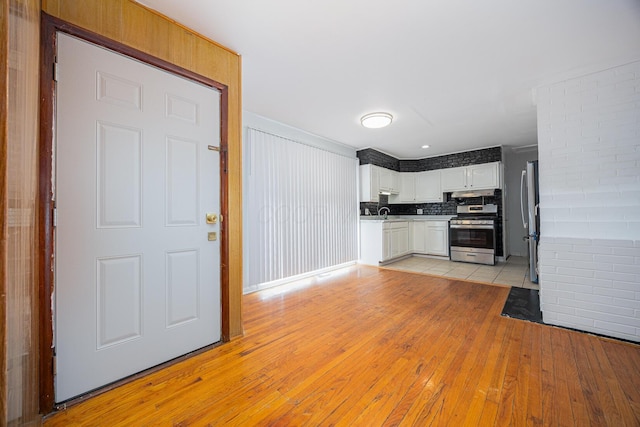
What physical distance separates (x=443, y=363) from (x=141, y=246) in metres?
2.25

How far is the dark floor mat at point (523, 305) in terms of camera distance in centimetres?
264

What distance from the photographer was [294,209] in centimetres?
419

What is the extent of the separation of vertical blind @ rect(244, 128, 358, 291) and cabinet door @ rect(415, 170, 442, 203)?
205 centimetres

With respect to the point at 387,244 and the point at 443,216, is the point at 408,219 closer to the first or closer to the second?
the point at 443,216

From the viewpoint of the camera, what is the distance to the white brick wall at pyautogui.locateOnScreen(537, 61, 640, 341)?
2.22 m

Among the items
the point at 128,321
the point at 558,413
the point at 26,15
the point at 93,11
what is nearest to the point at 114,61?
the point at 93,11

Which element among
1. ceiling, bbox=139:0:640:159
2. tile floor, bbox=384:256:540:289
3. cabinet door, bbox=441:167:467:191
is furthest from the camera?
cabinet door, bbox=441:167:467:191

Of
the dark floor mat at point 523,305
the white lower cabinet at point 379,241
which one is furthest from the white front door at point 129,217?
the white lower cabinet at point 379,241

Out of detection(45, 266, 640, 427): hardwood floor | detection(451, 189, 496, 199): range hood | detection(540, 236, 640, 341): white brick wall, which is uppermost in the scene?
detection(451, 189, 496, 199): range hood

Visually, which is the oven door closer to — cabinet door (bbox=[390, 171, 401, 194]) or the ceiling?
cabinet door (bbox=[390, 171, 401, 194])

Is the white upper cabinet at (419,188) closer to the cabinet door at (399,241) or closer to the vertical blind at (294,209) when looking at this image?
the cabinet door at (399,241)

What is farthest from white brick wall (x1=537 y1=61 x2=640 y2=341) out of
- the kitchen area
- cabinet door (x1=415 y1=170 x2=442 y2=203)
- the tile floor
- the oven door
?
cabinet door (x1=415 y1=170 x2=442 y2=203)

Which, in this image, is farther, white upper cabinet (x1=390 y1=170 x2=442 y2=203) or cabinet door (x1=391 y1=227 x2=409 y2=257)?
white upper cabinet (x1=390 y1=170 x2=442 y2=203)

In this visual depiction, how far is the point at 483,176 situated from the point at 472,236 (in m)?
1.32
